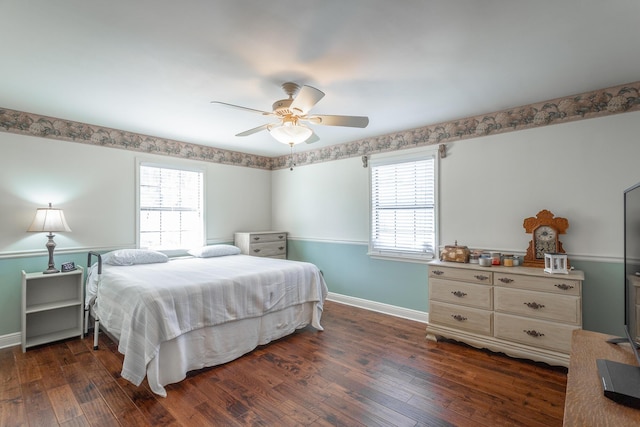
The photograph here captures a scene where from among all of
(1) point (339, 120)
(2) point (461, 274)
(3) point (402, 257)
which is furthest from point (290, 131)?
(3) point (402, 257)

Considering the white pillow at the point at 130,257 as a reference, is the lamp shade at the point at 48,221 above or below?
above

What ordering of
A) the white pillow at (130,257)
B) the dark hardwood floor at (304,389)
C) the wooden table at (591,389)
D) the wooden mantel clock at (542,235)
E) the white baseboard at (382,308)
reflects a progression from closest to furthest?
1. the wooden table at (591,389)
2. the dark hardwood floor at (304,389)
3. the wooden mantel clock at (542,235)
4. the white pillow at (130,257)
5. the white baseboard at (382,308)

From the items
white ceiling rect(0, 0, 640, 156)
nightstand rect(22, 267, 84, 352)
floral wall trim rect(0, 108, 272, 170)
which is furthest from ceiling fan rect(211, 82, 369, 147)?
nightstand rect(22, 267, 84, 352)

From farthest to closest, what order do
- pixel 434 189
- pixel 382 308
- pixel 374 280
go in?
pixel 374 280
pixel 382 308
pixel 434 189

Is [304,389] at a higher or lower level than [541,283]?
lower

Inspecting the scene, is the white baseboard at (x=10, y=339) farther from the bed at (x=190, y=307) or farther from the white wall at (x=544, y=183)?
the white wall at (x=544, y=183)

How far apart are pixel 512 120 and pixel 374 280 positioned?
2533 mm

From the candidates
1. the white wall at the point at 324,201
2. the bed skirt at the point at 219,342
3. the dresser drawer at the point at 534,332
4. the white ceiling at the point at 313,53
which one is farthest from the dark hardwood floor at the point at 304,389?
the white ceiling at the point at 313,53

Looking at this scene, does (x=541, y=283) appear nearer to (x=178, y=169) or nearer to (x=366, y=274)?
(x=366, y=274)

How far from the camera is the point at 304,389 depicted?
7.74ft

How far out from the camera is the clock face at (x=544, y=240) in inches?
115

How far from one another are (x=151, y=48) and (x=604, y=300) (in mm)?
4185

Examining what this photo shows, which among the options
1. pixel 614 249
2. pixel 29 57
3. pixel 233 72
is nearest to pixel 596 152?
pixel 614 249

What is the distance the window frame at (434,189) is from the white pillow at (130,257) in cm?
279
